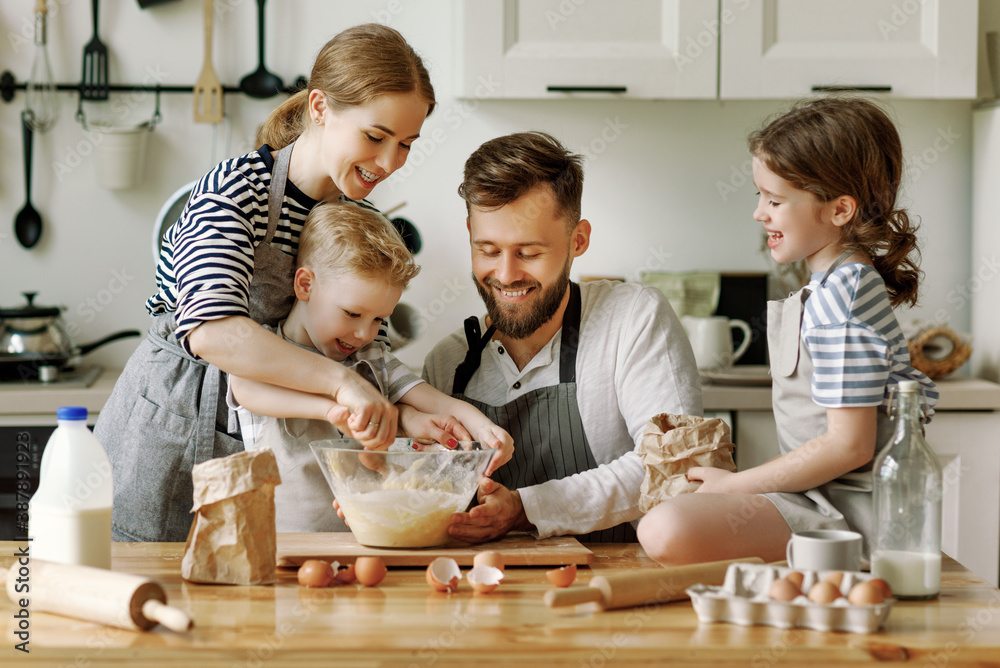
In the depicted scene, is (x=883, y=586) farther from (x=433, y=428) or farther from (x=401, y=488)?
(x=433, y=428)

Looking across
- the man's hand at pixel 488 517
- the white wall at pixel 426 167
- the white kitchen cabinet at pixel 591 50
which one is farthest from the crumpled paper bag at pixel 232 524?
the white wall at pixel 426 167

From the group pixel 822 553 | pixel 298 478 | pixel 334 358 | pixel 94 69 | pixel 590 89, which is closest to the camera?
pixel 822 553

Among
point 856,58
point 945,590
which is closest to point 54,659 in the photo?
point 945,590

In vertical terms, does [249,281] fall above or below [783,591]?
above

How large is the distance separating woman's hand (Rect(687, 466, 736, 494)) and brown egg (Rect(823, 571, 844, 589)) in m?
0.25

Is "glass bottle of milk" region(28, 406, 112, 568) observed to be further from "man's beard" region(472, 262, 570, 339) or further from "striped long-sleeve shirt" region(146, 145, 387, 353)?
"man's beard" region(472, 262, 570, 339)

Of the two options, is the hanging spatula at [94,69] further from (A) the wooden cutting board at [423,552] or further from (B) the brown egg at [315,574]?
(B) the brown egg at [315,574]

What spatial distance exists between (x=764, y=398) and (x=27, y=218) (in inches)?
82.1

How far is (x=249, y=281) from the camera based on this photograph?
1.35m

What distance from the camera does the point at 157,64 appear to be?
277 centimetres

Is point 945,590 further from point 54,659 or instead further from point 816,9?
point 816,9

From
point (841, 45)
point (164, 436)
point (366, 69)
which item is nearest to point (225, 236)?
point (366, 69)

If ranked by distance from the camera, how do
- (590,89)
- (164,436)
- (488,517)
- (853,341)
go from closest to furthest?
1. (853,341)
2. (488,517)
3. (164,436)
4. (590,89)

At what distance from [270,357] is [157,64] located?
184cm
